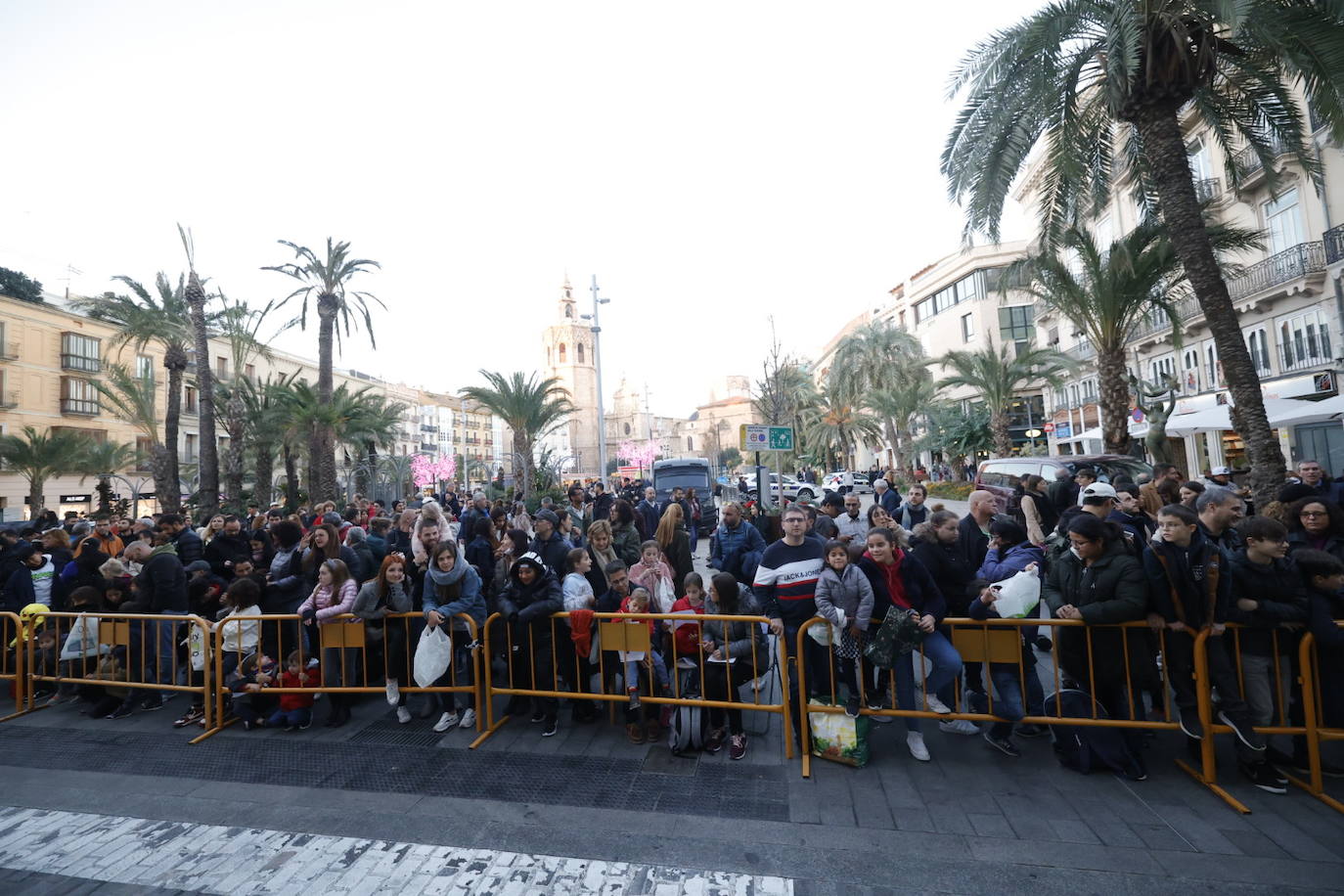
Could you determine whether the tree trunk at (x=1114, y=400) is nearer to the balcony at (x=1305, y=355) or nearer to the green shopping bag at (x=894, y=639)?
A: the balcony at (x=1305, y=355)

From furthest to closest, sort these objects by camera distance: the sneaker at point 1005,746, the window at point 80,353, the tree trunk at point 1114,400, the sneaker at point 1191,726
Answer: the window at point 80,353 < the tree trunk at point 1114,400 < the sneaker at point 1005,746 < the sneaker at point 1191,726

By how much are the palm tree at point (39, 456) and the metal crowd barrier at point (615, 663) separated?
32584 millimetres

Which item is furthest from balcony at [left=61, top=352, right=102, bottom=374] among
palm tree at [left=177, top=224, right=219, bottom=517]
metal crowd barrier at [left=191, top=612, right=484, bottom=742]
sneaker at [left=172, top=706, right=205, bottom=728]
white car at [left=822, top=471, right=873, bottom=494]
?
white car at [left=822, top=471, right=873, bottom=494]

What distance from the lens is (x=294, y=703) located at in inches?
227

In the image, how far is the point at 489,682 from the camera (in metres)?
5.53

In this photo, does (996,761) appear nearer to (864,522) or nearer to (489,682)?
(489,682)

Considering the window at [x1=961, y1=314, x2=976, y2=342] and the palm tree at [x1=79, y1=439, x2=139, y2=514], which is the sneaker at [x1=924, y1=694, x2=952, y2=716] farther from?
the window at [x1=961, y1=314, x2=976, y2=342]

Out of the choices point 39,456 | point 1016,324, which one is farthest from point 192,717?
point 1016,324

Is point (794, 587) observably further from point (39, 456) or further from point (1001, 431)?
point (39, 456)

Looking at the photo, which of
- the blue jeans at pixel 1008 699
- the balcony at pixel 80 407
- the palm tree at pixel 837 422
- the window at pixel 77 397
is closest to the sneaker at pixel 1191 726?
the blue jeans at pixel 1008 699

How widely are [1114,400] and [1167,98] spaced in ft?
23.2

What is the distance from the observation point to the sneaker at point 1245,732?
3992 millimetres

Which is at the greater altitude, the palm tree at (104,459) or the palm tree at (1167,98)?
the palm tree at (1167,98)

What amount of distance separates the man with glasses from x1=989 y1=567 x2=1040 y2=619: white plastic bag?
130 cm
